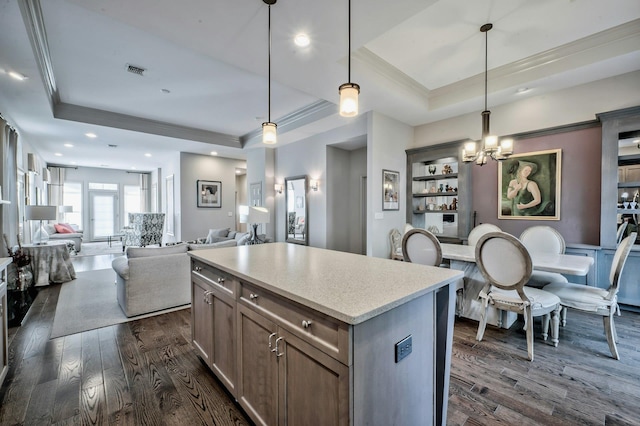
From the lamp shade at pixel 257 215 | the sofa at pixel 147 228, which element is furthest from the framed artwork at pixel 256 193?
the sofa at pixel 147 228

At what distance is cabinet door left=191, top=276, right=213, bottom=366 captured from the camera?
2.05 metres

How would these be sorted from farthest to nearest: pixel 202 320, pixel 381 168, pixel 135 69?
pixel 381 168 → pixel 135 69 → pixel 202 320

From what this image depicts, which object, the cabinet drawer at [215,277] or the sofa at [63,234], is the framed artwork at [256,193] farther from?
the sofa at [63,234]

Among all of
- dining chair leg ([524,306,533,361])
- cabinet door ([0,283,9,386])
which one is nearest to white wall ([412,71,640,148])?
dining chair leg ([524,306,533,361])

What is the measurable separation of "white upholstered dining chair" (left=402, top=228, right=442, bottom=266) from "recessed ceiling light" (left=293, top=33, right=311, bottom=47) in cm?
223

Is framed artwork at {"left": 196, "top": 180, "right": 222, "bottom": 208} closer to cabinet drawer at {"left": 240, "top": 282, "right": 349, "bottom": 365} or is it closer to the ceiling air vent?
the ceiling air vent

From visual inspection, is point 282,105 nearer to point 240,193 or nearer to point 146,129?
point 146,129

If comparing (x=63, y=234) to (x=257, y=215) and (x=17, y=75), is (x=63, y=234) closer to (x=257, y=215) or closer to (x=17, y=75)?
(x=17, y=75)

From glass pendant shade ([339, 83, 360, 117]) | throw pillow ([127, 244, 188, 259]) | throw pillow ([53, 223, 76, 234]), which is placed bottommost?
throw pillow ([53, 223, 76, 234])

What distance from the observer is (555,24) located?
9.46 ft

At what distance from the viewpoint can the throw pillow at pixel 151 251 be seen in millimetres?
3252

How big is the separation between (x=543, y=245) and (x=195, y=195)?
757 cm

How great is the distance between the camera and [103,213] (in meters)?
10.3

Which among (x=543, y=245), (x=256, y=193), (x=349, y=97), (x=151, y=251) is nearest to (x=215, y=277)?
(x=349, y=97)
